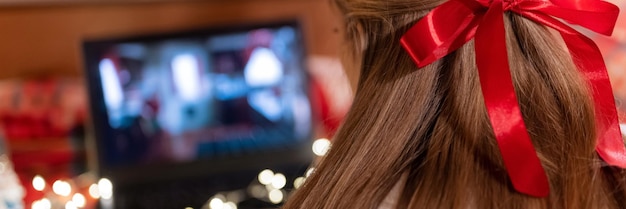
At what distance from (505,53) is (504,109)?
0.12 ft

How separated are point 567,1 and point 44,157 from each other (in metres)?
0.73

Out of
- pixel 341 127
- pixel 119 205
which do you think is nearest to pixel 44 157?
pixel 119 205

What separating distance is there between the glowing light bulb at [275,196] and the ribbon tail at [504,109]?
19.4 inches

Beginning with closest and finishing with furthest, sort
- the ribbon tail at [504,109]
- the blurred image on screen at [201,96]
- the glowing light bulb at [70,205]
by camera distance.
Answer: the ribbon tail at [504,109] → the glowing light bulb at [70,205] → the blurred image on screen at [201,96]

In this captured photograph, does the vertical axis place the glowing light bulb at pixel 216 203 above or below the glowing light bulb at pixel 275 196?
above

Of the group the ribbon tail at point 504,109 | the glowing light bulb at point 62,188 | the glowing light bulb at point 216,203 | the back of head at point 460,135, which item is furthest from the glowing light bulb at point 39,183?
the ribbon tail at point 504,109

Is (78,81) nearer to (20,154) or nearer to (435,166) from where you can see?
(20,154)

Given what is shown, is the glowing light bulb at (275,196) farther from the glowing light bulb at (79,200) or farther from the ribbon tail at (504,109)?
the ribbon tail at (504,109)

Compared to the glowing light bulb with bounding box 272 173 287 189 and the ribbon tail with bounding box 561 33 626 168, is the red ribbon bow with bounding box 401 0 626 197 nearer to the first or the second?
the ribbon tail with bounding box 561 33 626 168

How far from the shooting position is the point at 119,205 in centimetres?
96

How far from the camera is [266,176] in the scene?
3.39ft

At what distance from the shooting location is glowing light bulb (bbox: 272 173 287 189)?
99 centimetres

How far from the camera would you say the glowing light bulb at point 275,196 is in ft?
3.09

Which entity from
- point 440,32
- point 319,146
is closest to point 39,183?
point 319,146
